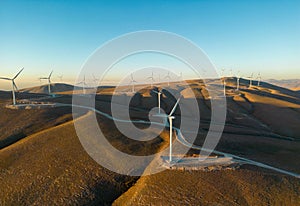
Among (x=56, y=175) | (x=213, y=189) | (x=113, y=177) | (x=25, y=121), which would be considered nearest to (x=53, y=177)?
(x=56, y=175)

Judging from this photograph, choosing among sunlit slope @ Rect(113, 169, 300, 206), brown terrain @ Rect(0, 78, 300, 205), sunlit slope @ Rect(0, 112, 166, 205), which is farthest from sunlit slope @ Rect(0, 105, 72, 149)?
sunlit slope @ Rect(113, 169, 300, 206)

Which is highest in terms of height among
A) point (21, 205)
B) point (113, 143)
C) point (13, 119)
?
point (13, 119)

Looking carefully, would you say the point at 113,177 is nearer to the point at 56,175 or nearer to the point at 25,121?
the point at 56,175

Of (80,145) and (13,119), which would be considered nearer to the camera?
(80,145)

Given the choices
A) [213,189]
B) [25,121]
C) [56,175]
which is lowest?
[213,189]

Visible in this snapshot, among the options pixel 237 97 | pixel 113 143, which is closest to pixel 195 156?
pixel 113 143

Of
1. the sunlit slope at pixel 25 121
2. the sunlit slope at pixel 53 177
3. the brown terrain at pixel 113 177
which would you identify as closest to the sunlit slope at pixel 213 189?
the brown terrain at pixel 113 177

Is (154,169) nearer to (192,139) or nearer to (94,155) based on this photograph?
(94,155)

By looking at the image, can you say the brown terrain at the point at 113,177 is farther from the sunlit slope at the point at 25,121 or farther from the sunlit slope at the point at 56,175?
the sunlit slope at the point at 25,121
